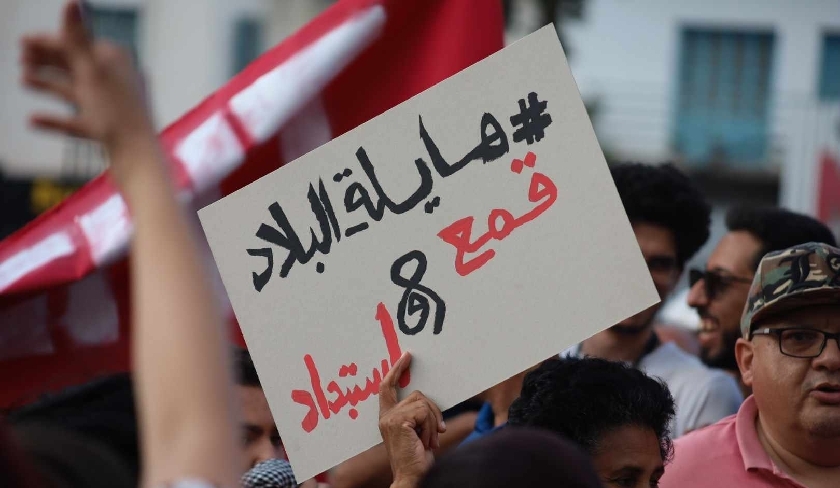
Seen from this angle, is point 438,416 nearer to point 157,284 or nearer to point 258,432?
point 258,432

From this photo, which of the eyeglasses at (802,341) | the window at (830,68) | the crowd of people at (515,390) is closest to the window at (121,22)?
the window at (830,68)

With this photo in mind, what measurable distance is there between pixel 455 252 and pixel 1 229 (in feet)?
35.9

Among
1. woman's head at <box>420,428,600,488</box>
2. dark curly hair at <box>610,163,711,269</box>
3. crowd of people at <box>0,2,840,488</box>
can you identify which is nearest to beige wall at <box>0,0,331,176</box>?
crowd of people at <box>0,2,840,488</box>

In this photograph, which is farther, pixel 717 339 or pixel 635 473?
pixel 717 339

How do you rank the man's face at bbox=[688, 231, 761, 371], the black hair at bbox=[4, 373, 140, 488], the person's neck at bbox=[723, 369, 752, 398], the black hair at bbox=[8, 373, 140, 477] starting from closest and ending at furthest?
1. the black hair at bbox=[4, 373, 140, 488]
2. the black hair at bbox=[8, 373, 140, 477]
3. the man's face at bbox=[688, 231, 761, 371]
4. the person's neck at bbox=[723, 369, 752, 398]

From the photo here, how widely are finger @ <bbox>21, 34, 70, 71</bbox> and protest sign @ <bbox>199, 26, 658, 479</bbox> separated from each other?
125 cm

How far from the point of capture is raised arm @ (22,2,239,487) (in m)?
1.39

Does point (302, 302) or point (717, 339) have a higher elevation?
point (302, 302)

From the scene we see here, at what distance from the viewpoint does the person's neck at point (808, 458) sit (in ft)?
8.80

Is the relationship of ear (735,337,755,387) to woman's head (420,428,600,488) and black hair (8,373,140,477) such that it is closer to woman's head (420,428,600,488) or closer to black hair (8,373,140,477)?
woman's head (420,428,600,488)

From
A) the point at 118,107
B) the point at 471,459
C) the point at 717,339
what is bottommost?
the point at 717,339

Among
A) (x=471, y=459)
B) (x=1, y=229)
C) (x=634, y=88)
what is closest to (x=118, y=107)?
(x=471, y=459)

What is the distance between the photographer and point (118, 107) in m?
1.41

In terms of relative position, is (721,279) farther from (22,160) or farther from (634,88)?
(634,88)
